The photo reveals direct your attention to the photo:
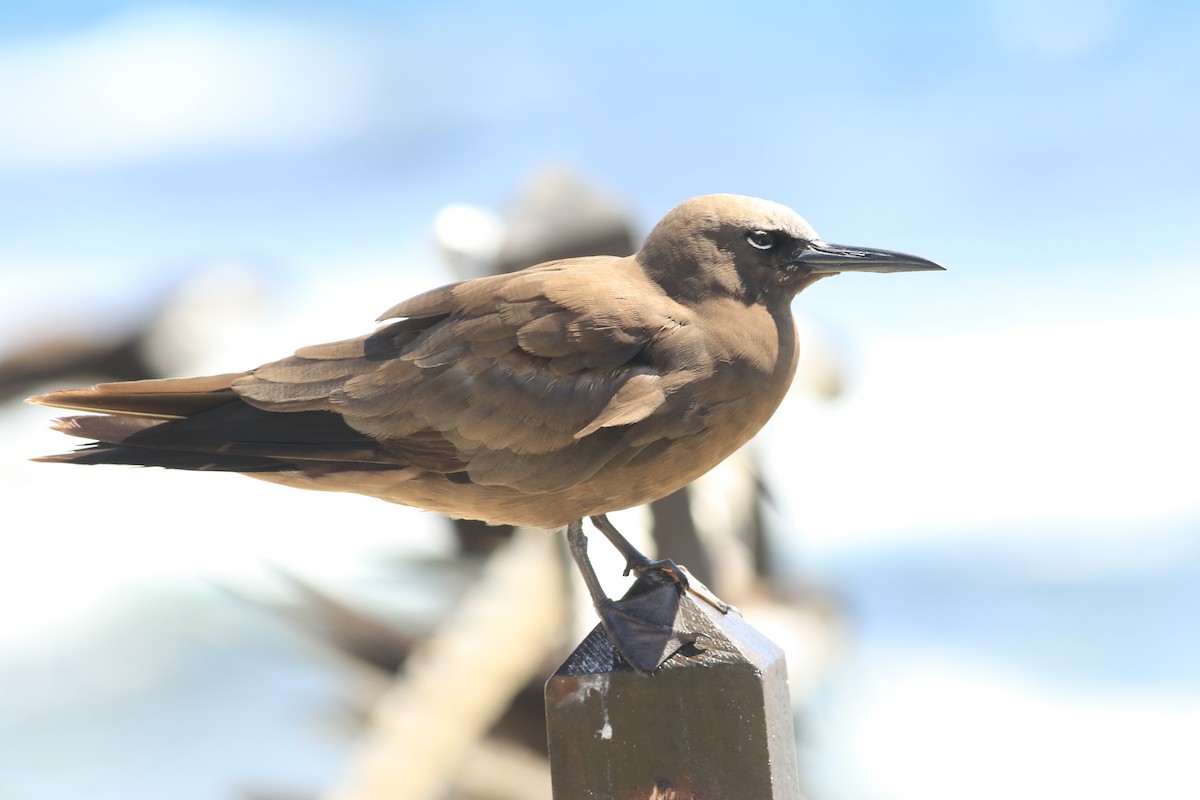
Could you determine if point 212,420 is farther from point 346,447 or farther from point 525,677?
point 525,677

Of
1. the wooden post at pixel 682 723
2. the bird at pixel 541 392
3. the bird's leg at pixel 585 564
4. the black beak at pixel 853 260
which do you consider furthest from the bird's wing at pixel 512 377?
the wooden post at pixel 682 723

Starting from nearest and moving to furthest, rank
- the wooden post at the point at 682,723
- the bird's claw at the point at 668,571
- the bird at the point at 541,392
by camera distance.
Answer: the wooden post at the point at 682,723 < the bird's claw at the point at 668,571 < the bird at the point at 541,392

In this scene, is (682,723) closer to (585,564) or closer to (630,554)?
(585,564)

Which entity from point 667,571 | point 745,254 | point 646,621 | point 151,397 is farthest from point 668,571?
point 151,397

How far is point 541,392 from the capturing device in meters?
3.24

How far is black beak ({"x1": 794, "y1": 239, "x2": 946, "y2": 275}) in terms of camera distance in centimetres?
337

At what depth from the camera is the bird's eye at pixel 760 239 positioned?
3.42 meters

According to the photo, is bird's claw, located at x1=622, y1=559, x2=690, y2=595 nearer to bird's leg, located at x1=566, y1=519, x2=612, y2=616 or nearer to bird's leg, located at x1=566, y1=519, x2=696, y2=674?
bird's leg, located at x1=566, y1=519, x2=696, y2=674

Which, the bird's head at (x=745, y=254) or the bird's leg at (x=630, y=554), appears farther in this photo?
the bird's head at (x=745, y=254)

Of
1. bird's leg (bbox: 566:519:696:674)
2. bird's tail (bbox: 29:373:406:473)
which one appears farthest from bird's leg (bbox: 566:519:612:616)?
bird's tail (bbox: 29:373:406:473)

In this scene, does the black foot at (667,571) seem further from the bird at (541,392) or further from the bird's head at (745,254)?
the bird's head at (745,254)

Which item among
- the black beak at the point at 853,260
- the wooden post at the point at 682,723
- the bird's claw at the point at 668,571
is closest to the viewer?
the wooden post at the point at 682,723

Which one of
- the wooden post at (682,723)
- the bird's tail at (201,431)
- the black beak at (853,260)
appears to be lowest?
the wooden post at (682,723)

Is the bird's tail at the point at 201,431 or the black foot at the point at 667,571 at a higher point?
the bird's tail at the point at 201,431
